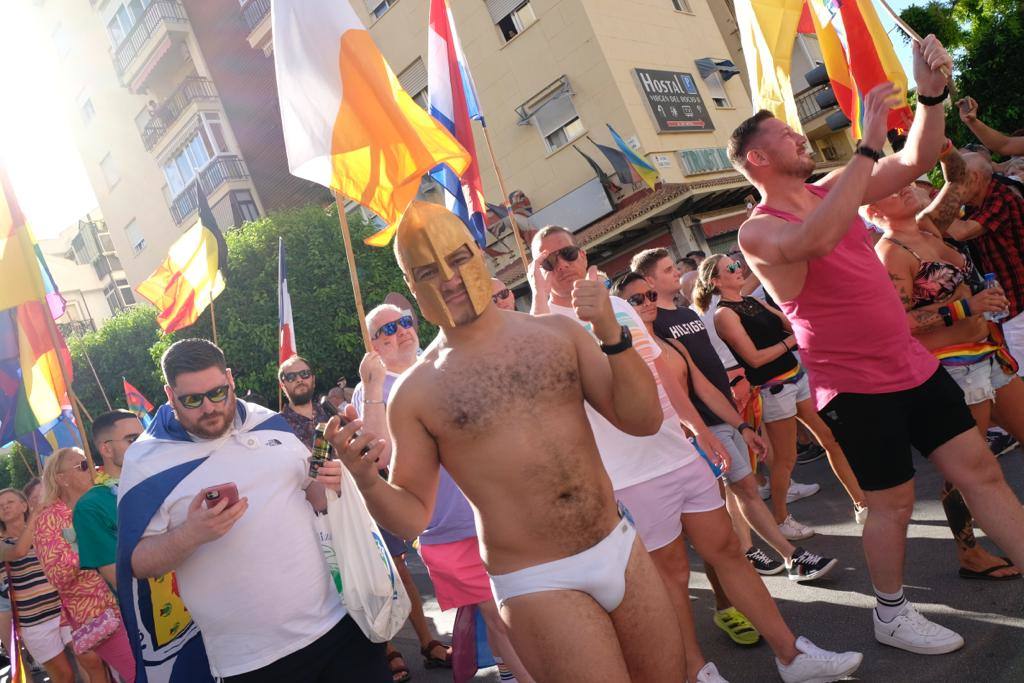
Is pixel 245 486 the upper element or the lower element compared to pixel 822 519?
Result: upper

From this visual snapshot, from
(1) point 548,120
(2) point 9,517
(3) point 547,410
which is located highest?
(1) point 548,120

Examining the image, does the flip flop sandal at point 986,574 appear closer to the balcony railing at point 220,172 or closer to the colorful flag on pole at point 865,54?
the colorful flag on pole at point 865,54

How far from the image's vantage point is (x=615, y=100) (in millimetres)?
18016

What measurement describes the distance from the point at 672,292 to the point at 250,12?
23.6 meters

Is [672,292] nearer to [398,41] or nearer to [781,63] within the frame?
[781,63]

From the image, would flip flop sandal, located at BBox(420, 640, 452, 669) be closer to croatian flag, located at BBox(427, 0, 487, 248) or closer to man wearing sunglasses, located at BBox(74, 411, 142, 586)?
man wearing sunglasses, located at BBox(74, 411, 142, 586)

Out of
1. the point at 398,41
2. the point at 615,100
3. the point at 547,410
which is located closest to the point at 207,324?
the point at 398,41

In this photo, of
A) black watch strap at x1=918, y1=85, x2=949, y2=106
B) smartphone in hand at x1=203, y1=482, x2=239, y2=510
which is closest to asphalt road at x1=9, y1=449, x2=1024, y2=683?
smartphone in hand at x1=203, y1=482, x2=239, y2=510

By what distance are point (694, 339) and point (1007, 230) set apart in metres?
2.02

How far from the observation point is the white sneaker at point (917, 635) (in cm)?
329

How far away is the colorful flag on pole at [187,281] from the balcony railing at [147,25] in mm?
22533

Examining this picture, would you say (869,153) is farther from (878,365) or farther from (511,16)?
(511,16)

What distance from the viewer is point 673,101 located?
63.6 feet

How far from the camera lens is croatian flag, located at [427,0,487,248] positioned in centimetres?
537
